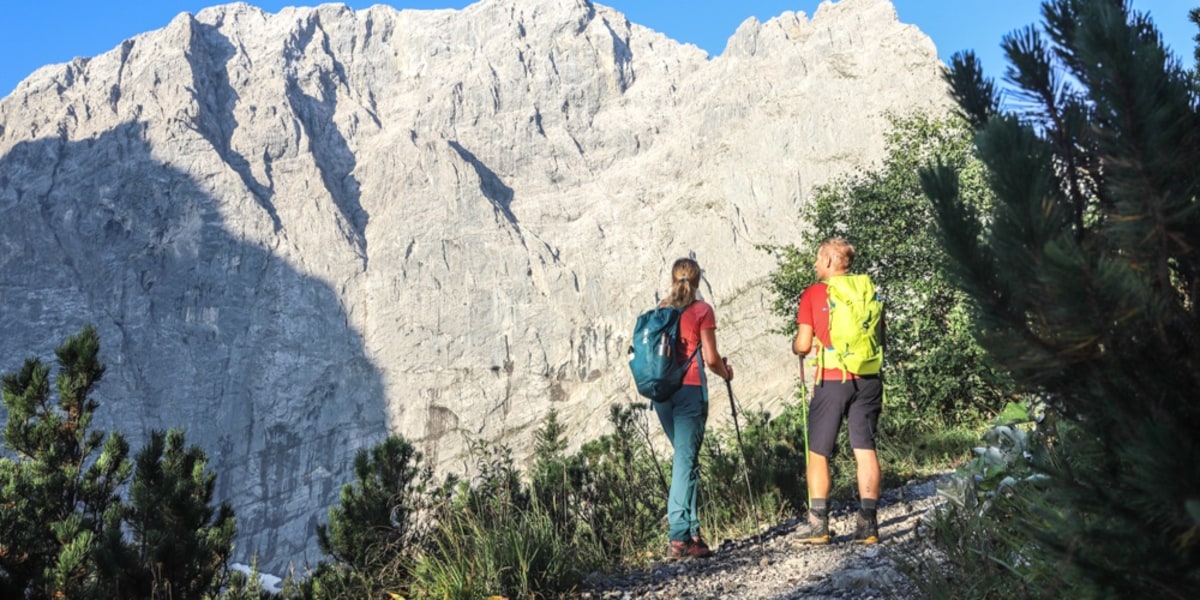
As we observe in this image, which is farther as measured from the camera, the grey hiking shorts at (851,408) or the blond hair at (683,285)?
the blond hair at (683,285)

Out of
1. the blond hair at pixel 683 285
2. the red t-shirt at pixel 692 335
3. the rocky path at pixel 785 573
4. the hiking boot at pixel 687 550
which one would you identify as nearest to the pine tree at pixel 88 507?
the rocky path at pixel 785 573

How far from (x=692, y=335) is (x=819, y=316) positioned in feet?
2.83

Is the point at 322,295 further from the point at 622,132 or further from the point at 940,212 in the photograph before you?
the point at 940,212

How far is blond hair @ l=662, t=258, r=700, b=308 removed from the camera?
5672 millimetres

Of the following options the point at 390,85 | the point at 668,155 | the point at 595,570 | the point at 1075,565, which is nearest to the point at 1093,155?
the point at 1075,565

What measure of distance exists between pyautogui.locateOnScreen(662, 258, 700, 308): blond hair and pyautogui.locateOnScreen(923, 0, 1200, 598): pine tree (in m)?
4.02

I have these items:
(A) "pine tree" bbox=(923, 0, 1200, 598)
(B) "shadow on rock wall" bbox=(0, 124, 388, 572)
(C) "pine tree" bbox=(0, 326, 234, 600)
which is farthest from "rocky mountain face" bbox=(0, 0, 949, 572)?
(A) "pine tree" bbox=(923, 0, 1200, 598)

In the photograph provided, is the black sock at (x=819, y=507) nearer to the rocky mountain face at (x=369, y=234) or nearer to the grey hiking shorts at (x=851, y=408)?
the grey hiking shorts at (x=851, y=408)

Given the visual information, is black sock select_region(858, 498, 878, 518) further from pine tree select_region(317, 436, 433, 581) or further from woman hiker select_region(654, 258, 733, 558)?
pine tree select_region(317, 436, 433, 581)

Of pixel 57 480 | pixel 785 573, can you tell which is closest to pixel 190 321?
pixel 57 480

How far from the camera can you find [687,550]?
5.39 m

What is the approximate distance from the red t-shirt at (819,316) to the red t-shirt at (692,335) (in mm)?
646

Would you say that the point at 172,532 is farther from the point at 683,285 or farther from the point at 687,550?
the point at 683,285

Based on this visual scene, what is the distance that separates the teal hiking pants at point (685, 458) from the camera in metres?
5.49
